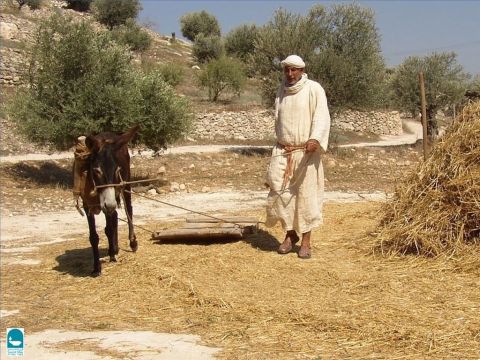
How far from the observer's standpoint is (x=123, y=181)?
19.3ft

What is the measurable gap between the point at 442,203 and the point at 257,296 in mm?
2450

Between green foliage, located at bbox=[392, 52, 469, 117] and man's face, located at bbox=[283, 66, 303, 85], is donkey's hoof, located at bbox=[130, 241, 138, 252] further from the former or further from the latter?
green foliage, located at bbox=[392, 52, 469, 117]

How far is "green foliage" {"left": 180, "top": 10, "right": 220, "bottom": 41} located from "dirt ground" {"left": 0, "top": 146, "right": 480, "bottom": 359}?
1908 inches

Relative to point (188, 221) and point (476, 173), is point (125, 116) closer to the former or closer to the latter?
point (188, 221)

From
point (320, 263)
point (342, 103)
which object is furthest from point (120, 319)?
point (342, 103)

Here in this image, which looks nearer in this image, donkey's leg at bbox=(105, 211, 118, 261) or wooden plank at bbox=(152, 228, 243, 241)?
donkey's leg at bbox=(105, 211, 118, 261)

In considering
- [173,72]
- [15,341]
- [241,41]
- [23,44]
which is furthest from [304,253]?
[241,41]

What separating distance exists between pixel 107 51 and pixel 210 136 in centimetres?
1183

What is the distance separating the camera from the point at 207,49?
4547cm

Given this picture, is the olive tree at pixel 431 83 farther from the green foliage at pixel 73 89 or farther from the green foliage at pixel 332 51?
the green foliage at pixel 73 89

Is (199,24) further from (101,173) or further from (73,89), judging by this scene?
(101,173)

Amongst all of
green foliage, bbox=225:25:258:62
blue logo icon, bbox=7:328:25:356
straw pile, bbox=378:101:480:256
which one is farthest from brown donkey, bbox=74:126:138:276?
green foliage, bbox=225:25:258:62

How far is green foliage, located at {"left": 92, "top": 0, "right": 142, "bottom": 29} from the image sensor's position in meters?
43.8

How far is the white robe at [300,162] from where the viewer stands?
245 inches
